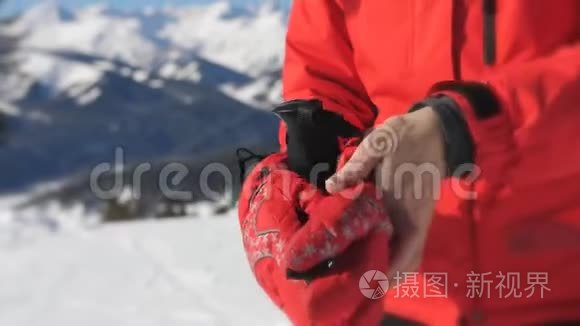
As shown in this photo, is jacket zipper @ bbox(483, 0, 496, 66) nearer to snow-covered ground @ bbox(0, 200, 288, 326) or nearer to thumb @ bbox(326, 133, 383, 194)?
thumb @ bbox(326, 133, 383, 194)

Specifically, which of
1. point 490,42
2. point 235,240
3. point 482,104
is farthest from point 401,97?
point 235,240

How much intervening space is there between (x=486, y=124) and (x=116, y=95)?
94.4ft

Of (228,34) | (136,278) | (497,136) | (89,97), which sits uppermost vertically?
(228,34)

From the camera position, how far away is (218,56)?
47656 millimetres

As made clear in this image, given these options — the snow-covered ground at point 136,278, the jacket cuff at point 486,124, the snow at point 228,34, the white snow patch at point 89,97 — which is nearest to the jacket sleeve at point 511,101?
the jacket cuff at point 486,124

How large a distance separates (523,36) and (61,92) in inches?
1176

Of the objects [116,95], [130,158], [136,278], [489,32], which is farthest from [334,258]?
[116,95]

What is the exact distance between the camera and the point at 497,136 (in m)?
0.77

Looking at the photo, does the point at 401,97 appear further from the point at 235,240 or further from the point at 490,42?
the point at 235,240

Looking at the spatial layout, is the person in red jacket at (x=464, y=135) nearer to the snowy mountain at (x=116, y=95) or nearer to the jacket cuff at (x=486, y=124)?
the jacket cuff at (x=486, y=124)

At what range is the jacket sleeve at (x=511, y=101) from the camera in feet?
2.50

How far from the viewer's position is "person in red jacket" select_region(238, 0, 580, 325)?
2.50 feet

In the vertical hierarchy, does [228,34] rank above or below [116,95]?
above

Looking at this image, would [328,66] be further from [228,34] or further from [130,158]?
[228,34]
